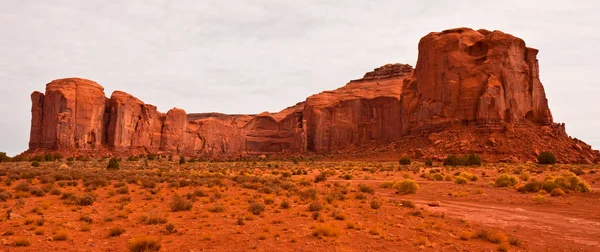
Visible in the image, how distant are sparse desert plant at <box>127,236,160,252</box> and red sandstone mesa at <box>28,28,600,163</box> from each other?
47.9 m

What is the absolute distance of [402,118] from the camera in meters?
71.8

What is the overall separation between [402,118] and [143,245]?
6653cm

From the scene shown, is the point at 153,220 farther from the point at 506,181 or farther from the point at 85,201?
the point at 506,181

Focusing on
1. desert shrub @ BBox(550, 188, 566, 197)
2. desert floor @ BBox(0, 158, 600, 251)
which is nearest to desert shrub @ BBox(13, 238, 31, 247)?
desert floor @ BBox(0, 158, 600, 251)

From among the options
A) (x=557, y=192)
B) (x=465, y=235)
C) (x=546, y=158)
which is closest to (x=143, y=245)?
(x=465, y=235)

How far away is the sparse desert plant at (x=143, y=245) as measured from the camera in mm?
8750

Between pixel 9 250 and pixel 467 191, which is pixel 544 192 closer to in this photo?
pixel 467 191

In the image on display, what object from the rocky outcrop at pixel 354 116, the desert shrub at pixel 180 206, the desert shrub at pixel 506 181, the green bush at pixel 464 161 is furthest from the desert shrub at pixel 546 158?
the desert shrub at pixel 180 206

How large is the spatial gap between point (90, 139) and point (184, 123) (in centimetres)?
2304

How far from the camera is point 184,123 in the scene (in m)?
90.6

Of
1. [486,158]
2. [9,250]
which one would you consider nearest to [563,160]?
[486,158]

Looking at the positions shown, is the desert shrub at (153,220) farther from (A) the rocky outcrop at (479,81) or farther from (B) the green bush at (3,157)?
(A) the rocky outcrop at (479,81)

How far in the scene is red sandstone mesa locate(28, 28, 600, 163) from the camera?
5475 centimetres

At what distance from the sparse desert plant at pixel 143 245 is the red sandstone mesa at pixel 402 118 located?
47.9 m
